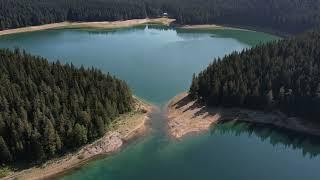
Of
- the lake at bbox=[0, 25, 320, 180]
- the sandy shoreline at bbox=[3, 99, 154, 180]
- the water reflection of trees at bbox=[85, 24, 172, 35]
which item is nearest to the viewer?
the sandy shoreline at bbox=[3, 99, 154, 180]

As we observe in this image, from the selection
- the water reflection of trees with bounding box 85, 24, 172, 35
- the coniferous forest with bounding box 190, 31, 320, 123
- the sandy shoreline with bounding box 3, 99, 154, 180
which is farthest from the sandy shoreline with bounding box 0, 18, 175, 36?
the sandy shoreline with bounding box 3, 99, 154, 180

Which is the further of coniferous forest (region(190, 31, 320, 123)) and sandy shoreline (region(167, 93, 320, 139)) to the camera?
coniferous forest (region(190, 31, 320, 123))

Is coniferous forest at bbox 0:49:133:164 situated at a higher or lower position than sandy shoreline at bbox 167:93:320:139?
higher

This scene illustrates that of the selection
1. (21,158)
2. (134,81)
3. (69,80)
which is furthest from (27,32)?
(21,158)

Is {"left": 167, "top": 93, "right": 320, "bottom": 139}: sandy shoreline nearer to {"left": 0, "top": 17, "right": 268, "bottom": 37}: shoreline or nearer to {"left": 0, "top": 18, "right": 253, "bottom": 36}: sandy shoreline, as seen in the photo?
{"left": 0, "top": 17, "right": 268, "bottom": 37}: shoreline

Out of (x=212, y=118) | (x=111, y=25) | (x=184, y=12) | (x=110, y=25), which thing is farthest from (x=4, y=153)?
(x=184, y=12)

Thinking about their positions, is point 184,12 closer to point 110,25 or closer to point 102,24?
point 110,25

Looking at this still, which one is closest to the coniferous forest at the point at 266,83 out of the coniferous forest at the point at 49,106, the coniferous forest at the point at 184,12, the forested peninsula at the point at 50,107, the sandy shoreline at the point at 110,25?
the forested peninsula at the point at 50,107

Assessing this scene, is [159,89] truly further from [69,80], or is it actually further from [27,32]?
[27,32]
